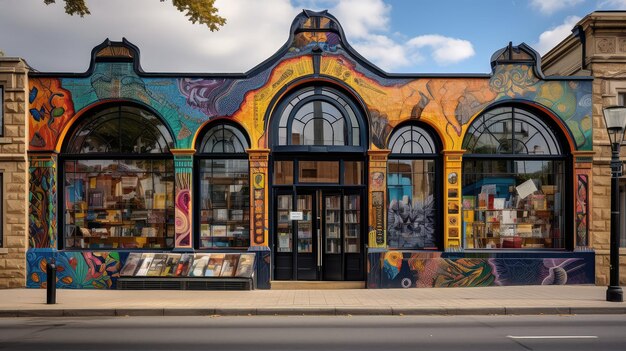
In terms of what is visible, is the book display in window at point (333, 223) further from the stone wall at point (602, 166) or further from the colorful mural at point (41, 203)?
the colorful mural at point (41, 203)

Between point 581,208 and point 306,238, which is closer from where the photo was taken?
point 581,208

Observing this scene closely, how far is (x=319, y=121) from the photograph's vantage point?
14.7m

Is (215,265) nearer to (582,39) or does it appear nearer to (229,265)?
(229,265)

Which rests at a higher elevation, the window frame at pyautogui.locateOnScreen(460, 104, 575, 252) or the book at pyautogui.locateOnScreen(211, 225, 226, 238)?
the window frame at pyautogui.locateOnScreen(460, 104, 575, 252)

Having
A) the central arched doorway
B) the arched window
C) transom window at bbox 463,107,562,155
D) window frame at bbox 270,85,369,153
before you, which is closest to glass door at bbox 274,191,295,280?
the central arched doorway

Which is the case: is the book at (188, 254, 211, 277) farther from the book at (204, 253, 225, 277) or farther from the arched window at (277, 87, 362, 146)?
the arched window at (277, 87, 362, 146)

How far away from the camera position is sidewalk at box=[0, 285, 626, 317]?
11219 millimetres

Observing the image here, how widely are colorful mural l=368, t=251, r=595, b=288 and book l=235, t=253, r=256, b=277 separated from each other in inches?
118

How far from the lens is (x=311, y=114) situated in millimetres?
14711

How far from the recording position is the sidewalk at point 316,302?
11.2m

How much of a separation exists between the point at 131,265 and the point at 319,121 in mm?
6046

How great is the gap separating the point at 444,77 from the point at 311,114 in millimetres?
3579

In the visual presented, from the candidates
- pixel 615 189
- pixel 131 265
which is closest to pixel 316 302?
pixel 131 265

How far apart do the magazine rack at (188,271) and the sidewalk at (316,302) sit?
0.32 m
